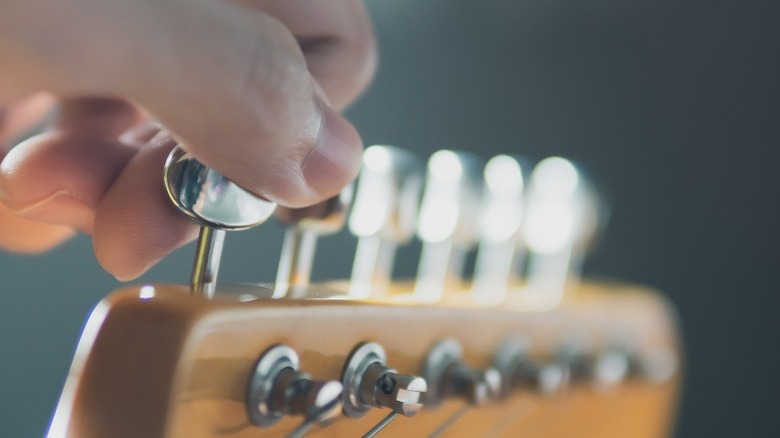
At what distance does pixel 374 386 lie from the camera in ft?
1.35

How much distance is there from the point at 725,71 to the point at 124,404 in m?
1.44

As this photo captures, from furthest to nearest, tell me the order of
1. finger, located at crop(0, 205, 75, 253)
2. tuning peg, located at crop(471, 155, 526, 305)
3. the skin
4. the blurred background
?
the blurred background → tuning peg, located at crop(471, 155, 526, 305) → finger, located at crop(0, 205, 75, 253) → the skin

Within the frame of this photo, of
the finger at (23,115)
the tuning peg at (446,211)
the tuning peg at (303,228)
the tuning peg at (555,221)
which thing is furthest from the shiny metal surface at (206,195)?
the tuning peg at (555,221)

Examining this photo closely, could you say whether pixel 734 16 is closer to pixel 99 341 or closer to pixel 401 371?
pixel 401 371

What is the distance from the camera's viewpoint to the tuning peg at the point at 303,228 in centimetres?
48

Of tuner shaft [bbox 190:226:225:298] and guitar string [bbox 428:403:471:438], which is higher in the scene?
tuner shaft [bbox 190:226:225:298]

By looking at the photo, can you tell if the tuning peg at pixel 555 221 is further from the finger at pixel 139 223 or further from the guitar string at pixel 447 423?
the finger at pixel 139 223

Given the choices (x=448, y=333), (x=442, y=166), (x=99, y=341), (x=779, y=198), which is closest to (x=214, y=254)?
(x=99, y=341)

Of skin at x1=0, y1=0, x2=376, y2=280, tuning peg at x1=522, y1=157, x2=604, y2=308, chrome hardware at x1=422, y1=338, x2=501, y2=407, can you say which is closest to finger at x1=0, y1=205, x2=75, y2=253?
skin at x1=0, y1=0, x2=376, y2=280

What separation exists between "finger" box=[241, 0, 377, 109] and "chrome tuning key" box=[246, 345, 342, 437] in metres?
0.14

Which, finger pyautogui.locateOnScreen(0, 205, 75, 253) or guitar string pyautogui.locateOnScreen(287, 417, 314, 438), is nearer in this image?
guitar string pyautogui.locateOnScreen(287, 417, 314, 438)

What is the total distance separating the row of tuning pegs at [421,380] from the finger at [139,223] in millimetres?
68

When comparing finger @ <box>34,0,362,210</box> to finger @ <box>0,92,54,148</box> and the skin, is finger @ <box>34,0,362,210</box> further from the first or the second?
finger @ <box>0,92,54,148</box>

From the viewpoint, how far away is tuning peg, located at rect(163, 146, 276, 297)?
0.34 metres
